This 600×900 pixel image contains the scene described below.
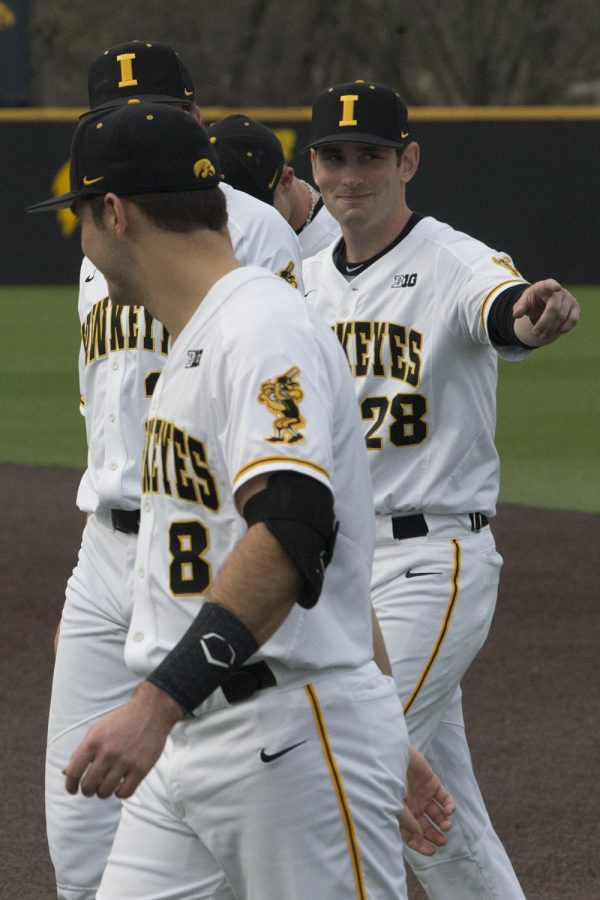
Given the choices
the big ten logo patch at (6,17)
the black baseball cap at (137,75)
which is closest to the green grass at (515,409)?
the big ten logo patch at (6,17)

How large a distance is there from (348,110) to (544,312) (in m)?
1.12

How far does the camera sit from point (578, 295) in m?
23.7

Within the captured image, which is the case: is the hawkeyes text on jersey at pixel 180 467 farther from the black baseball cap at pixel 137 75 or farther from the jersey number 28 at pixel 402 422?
the black baseball cap at pixel 137 75

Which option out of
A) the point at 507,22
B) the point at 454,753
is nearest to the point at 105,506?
the point at 454,753

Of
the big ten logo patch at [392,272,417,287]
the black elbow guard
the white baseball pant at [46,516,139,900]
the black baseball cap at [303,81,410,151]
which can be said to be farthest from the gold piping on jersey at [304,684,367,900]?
the black baseball cap at [303,81,410,151]

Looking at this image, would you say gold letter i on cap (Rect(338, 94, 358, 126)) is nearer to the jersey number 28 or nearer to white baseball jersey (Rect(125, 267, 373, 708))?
the jersey number 28

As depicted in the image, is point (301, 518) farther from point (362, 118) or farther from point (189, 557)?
point (362, 118)

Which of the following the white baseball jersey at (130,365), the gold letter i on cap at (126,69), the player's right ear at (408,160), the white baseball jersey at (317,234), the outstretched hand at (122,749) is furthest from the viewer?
the white baseball jersey at (317,234)

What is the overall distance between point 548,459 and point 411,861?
8.50 m

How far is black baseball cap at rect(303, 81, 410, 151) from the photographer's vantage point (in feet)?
16.3

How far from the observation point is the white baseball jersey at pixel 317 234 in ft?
20.0

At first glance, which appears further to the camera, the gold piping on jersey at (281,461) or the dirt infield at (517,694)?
the dirt infield at (517,694)

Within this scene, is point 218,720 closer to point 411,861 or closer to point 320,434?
point 320,434

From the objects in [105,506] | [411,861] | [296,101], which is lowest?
[411,861]
